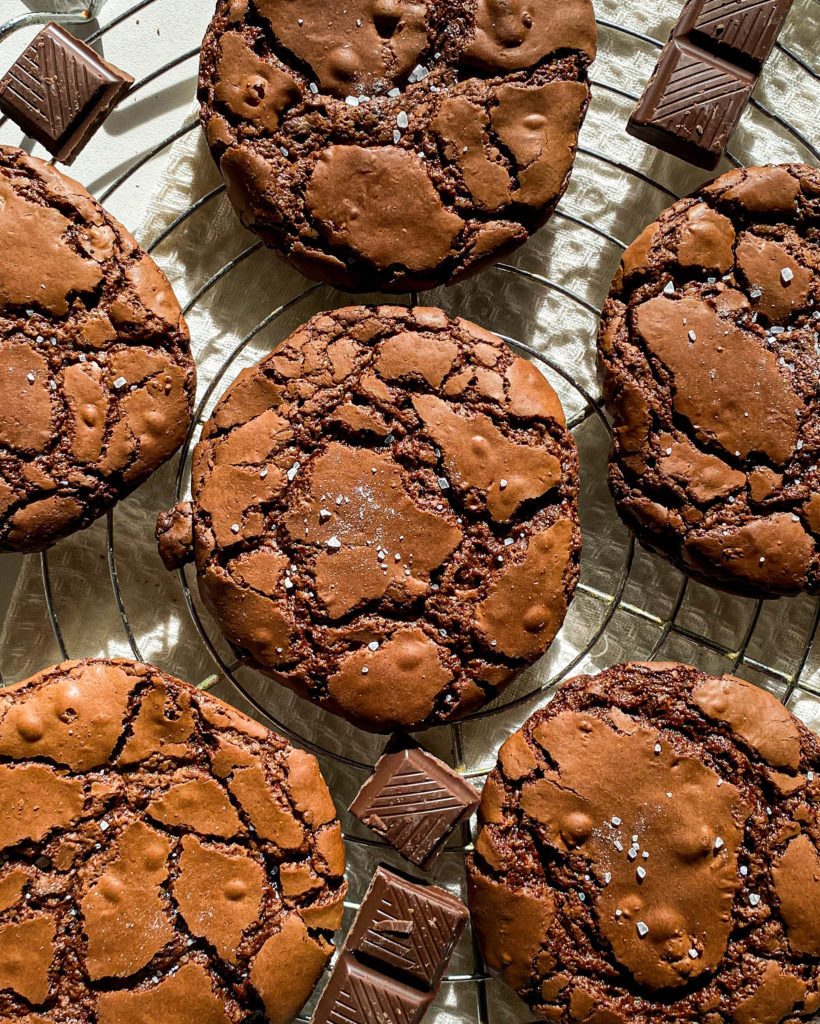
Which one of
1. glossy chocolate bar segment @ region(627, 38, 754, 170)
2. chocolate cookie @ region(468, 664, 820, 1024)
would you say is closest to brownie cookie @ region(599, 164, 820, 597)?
glossy chocolate bar segment @ region(627, 38, 754, 170)

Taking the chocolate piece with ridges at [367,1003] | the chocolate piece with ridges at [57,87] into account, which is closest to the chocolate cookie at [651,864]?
the chocolate piece with ridges at [367,1003]

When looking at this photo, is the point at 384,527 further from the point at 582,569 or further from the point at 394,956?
the point at 394,956

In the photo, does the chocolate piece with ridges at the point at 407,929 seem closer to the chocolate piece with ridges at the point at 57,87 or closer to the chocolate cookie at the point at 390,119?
the chocolate cookie at the point at 390,119

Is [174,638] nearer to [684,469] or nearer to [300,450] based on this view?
[300,450]

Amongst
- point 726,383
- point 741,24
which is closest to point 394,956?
point 726,383

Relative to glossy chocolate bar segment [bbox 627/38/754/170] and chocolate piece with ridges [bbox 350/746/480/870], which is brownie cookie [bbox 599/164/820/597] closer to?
glossy chocolate bar segment [bbox 627/38/754/170]
